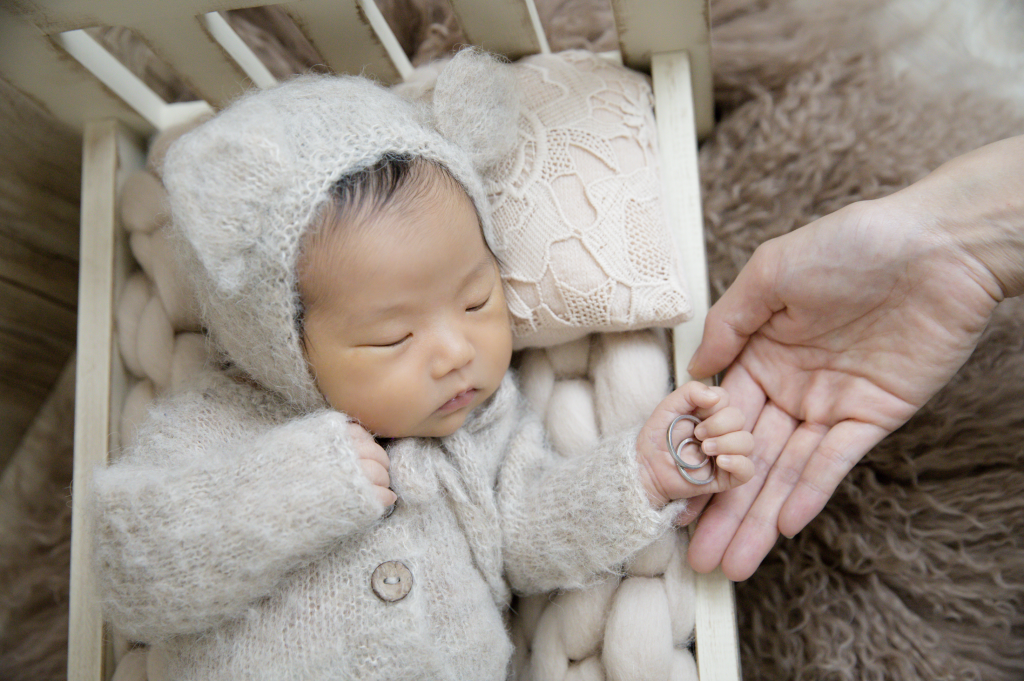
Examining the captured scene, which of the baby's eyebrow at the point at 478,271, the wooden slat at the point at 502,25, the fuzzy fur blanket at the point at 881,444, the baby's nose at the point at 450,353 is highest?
the wooden slat at the point at 502,25

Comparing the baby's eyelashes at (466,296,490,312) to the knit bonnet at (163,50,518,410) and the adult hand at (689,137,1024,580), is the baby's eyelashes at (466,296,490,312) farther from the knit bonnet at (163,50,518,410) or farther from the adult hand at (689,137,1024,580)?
the adult hand at (689,137,1024,580)

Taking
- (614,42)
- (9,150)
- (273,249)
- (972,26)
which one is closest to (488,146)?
(273,249)

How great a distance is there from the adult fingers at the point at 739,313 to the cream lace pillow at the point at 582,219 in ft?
0.15

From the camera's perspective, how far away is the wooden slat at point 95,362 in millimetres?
1133

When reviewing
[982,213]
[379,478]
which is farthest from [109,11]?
[982,213]

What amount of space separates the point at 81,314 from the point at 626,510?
90 centimetres

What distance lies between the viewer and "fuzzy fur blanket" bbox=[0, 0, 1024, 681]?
1.20 meters

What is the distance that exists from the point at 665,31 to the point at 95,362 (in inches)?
40.0

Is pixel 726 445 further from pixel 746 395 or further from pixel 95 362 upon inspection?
pixel 95 362

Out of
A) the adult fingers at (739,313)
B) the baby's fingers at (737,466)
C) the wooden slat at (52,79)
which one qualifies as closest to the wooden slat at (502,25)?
the adult fingers at (739,313)

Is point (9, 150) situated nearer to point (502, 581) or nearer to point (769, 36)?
point (502, 581)

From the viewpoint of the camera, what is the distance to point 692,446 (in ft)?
3.22

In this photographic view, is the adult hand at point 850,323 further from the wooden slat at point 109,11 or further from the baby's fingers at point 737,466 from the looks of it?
the wooden slat at point 109,11

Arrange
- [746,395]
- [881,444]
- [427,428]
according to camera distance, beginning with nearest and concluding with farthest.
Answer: [427,428] < [746,395] < [881,444]
